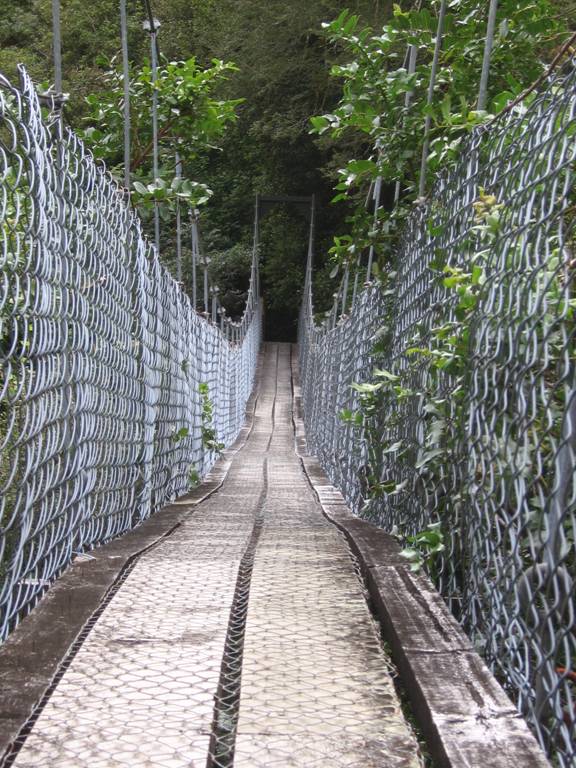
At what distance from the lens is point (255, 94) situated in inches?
672

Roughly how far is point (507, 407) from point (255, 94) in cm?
1670

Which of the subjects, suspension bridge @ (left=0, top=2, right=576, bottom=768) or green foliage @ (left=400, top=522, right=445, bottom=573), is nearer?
suspension bridge @ (left=0, top=2, right=576, bottom=768)

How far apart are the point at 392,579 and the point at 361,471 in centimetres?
189

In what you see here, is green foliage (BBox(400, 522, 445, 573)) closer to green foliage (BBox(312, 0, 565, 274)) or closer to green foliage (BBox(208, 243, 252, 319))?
green foliage (BBox(312, 0, 565, 274))

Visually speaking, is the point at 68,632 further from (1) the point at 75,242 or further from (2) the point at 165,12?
(2) the point at 165,12

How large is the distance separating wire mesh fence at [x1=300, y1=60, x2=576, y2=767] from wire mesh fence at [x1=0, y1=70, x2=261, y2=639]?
72cm

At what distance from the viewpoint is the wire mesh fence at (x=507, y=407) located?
3.47 feet

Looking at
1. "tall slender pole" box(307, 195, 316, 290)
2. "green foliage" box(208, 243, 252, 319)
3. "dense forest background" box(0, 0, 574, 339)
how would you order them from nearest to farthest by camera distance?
"dense forest background" box(0, 0, 574, 339) < "tall slender pole" box(307, 195, 316, 290) < "green foliage" box(208, 243, 252, 319)

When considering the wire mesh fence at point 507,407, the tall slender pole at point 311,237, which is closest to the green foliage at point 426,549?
the wire mesh fence at point 507,407

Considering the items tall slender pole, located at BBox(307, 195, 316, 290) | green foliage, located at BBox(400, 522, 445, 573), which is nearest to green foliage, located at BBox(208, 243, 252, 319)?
Result: tall slender pole, located at BBox(307, 195, 316, 290)

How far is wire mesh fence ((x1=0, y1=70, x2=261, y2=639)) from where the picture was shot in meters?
1.49

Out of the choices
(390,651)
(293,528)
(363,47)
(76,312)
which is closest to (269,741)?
(390,651)

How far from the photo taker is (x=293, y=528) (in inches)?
113

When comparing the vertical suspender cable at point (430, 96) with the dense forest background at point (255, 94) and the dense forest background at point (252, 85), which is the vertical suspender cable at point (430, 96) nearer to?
the dense forest background at point (255, 94)
